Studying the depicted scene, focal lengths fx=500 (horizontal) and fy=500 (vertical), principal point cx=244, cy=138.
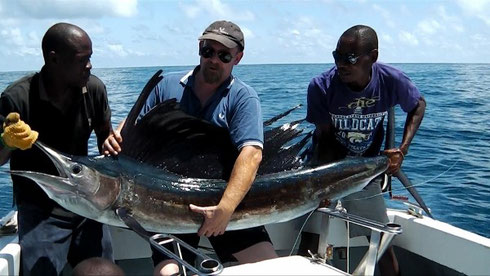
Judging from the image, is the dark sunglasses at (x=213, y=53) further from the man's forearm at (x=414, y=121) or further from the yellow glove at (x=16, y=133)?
the man's forearm at (x=414, y=121)

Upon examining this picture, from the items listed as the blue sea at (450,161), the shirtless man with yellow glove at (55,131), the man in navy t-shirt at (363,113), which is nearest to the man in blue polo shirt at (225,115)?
the shirtless man with yellow glove at (55,131)

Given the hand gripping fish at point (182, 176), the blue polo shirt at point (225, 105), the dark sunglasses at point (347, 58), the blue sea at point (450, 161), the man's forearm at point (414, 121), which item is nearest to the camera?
the hand gripping fish at point (182, 176)

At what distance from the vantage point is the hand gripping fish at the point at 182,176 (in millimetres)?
2064

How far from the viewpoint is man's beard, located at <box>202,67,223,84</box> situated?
238cm

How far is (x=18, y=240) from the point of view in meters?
2.31

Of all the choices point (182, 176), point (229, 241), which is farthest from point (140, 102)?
point (229, 241)

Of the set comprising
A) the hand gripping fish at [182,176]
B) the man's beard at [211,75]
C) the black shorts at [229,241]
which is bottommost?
the black shorts at [229,241]

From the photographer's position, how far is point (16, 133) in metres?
1.84

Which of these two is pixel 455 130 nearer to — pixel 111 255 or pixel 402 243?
pixel 402 243

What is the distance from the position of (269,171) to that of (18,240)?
1229 millimetres

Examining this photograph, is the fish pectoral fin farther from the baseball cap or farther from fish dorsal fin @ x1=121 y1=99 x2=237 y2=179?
the baseball cap

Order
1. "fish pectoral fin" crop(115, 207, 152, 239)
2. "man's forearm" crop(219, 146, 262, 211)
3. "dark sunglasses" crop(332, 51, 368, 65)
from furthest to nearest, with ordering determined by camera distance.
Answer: "dark sunglasses" crop(332, 51, 368, 65), "man's forearm" crop(219, 146, 262, 211), "fish pectoral fin" crop(115, 207, 152, 239)

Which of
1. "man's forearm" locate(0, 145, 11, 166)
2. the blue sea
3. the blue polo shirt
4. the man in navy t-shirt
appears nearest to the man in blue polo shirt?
the blue polo shirt

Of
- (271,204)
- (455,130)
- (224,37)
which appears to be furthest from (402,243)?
(455,130)
